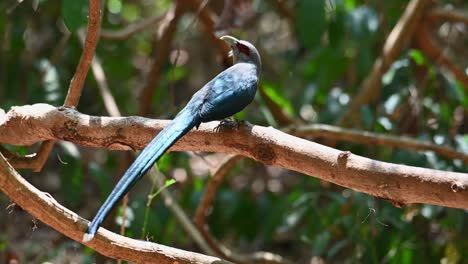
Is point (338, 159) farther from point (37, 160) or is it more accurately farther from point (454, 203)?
point (37, 160)

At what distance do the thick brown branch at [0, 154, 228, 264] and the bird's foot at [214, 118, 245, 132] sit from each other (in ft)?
1.77

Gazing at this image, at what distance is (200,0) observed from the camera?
18.6 feet

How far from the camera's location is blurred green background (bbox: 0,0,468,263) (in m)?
4.79

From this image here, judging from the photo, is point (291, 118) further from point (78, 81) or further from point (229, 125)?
point (229, 125)

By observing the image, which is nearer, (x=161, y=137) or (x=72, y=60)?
(x=161, y=137)

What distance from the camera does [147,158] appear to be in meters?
2.89

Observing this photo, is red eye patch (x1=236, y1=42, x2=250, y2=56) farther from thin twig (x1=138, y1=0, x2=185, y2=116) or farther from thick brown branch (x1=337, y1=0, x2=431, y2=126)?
thick brown branch (x1=337, y1=0, x2=431, y2=126)

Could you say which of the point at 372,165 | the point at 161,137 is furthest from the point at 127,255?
the point at 372,165

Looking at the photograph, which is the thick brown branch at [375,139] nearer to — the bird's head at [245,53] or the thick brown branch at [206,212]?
the thick brown branch at [206,212]

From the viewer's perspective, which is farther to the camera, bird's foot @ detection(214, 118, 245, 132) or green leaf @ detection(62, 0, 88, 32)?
green leaf @ detection(62, 0, 88, 32)

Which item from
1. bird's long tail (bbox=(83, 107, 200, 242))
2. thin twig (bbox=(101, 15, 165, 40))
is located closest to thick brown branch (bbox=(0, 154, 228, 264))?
bird's long tail (bbox=(83, 107, 200, 242))

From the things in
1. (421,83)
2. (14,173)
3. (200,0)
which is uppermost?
(14,173)

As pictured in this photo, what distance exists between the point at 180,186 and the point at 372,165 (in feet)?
13.9

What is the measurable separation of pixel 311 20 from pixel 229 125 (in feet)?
7.58
